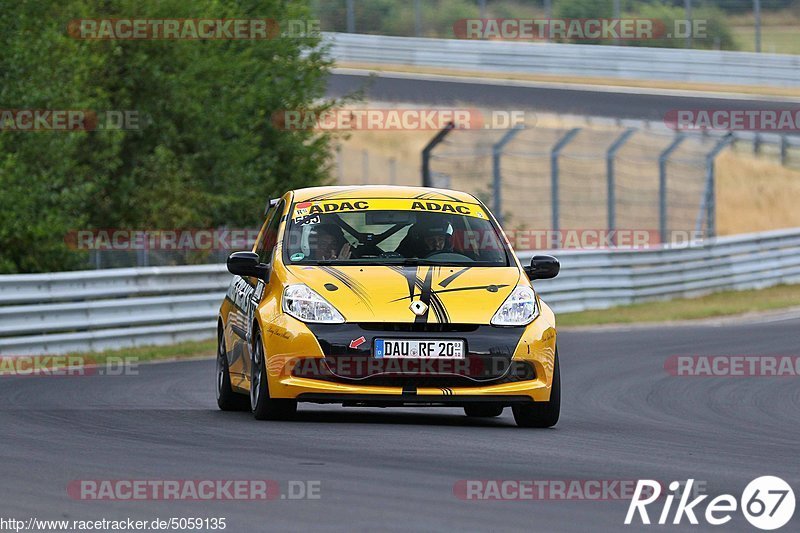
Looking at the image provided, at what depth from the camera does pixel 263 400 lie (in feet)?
32.8

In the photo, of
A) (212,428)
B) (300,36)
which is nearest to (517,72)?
(300,36)

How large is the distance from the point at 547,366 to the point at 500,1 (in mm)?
31909

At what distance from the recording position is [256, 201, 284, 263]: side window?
36.3ft

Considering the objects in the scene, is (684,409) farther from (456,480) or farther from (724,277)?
(724,277)

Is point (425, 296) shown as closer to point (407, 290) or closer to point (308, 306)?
point (407, 290)

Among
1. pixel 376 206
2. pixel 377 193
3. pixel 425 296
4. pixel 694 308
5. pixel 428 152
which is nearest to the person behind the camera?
pixel 425 296

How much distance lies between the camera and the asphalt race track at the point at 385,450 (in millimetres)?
6441

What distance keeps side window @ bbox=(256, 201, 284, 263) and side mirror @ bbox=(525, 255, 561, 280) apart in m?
1.69

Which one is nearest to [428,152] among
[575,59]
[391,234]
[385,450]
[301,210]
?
[301,210]

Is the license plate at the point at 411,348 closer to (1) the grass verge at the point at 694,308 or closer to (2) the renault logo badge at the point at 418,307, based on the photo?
(2) the renault logo badge at the point at 418,307

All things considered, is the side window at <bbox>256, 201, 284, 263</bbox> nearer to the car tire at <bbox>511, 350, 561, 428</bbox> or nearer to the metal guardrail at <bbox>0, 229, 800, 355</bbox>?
the car tire at <bbox>511, 350, 561, 428</bbox>

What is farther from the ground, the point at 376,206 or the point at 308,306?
the point at 376,206

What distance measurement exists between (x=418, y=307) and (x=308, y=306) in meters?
0.67

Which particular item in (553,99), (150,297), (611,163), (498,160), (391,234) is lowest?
(553,99)
